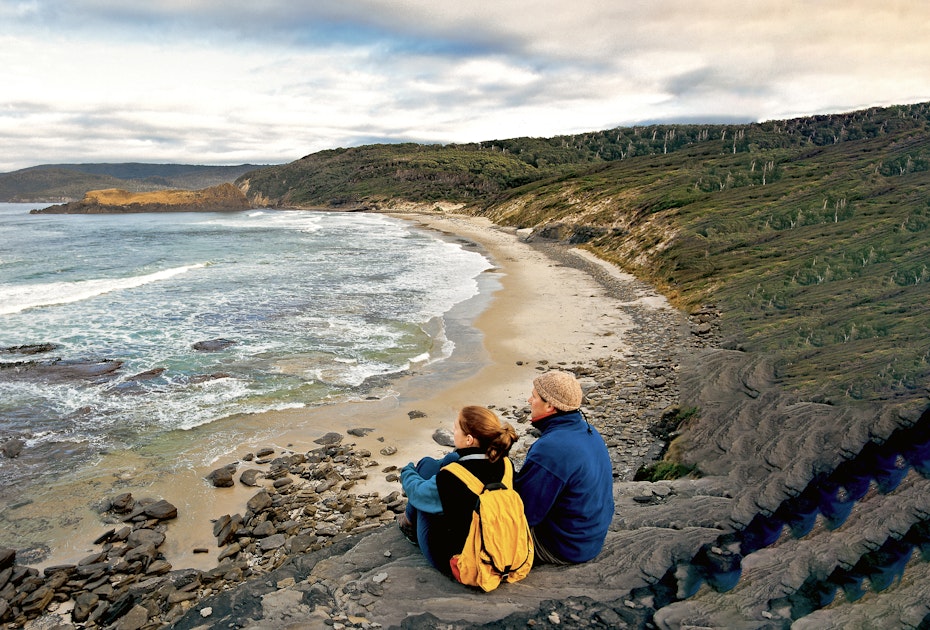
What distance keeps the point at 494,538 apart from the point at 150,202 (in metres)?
154

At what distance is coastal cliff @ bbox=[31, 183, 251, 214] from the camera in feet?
429

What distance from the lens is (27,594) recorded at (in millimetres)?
6316

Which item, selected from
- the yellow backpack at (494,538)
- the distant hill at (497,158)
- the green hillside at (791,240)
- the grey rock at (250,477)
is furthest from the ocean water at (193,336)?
the distant hill at (497,158)

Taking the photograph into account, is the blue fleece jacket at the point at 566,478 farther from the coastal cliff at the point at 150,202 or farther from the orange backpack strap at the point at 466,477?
the coastal cliff at the point at 150,202

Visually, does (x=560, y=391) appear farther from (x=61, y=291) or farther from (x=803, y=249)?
(x=61, y=291)

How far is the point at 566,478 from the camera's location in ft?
13.2

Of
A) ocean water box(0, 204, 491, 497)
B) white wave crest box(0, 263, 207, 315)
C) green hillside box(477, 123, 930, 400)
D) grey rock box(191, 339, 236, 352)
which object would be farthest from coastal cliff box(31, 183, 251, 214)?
grey rock box(191, 339, 236, 352)

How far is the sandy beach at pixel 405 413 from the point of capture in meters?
7.98

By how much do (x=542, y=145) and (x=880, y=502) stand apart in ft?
500

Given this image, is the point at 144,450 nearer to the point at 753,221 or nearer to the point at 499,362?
the point at 499,362

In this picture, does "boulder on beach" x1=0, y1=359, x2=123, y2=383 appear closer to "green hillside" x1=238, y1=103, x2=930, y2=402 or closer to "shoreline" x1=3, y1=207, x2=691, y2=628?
"shoreline" x1=3, y1=207, x2=691, y2=628

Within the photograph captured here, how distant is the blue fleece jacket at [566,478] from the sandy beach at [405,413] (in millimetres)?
4632

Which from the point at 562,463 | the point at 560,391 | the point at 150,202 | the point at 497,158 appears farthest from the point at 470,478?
the point at 150,202

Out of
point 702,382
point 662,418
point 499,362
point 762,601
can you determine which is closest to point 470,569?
point 762,601
